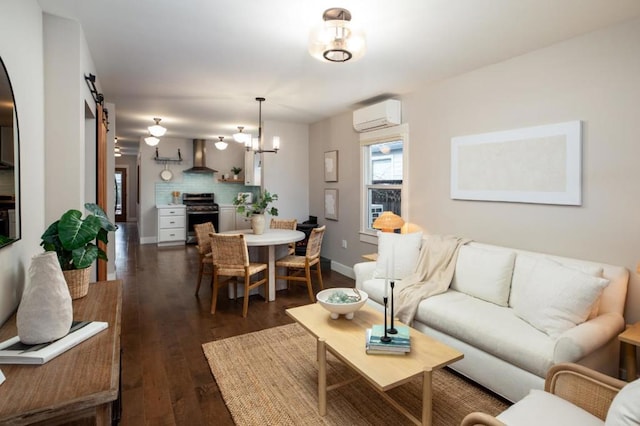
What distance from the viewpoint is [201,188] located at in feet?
28.4

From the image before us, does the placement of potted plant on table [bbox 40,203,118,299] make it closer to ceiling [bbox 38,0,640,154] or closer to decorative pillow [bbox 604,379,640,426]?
ceiling [bbox 38,0,640,154]

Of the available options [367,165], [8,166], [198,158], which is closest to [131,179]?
[198,158]

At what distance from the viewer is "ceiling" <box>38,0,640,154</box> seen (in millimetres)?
2145

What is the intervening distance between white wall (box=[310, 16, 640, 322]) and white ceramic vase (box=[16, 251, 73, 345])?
125 inches

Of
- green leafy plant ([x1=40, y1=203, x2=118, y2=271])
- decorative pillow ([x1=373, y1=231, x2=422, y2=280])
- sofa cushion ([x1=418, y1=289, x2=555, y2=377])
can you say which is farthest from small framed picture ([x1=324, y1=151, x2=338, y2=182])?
green leafy plant ([x1=40, y1=203, x2=118, y2=271])

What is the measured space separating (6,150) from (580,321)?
3098mm

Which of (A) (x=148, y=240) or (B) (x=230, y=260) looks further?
(A) (x=148, y=240)

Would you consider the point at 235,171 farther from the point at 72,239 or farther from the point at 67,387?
the point at 67,387

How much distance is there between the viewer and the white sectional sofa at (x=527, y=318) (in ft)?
6.33

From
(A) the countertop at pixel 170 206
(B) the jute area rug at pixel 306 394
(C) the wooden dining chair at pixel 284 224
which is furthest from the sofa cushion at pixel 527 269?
(A) the countertop at pixel 170 206

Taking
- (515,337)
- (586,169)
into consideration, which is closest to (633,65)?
(586,169)

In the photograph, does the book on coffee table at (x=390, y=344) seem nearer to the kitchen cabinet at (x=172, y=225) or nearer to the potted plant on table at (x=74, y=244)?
the potted plant on table at (x=74, y=244)

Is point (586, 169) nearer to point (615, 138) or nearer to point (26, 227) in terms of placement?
point (615, 138)

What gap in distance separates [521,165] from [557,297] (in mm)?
1235
